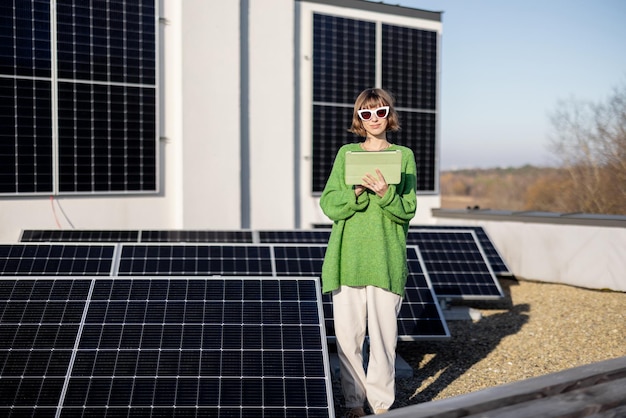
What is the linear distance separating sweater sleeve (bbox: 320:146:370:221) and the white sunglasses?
0.81 feet

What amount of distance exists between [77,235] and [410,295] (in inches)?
191

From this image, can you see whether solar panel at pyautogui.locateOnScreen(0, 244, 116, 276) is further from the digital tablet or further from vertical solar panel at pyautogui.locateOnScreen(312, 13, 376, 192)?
vertical solar panel at pyautogui.locateOnScreen(312, 13, 376, 192)

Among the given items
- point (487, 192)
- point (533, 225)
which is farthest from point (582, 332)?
point (487, 192)

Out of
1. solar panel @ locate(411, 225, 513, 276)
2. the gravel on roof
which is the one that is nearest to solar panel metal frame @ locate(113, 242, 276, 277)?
the gravel on roof

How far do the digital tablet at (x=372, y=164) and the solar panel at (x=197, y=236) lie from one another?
563 centimetres

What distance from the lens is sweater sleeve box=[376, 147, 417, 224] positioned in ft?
12.8

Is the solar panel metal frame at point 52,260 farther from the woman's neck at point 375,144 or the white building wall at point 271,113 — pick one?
the white building wall at point 271,113

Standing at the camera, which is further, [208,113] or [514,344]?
[208,113]

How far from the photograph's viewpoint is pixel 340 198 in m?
4.05

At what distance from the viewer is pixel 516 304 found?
9.65 metres

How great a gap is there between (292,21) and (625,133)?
42.4 feet

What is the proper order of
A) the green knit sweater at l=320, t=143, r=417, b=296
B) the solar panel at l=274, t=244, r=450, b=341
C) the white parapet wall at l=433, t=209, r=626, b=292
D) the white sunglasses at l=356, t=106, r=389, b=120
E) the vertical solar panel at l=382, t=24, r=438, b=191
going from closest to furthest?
1. the green knit sweater at l=320, t=143, r=417, b=296
2. the white sunglasses at l=356, t=106, r=389, b=120
3. the solar panel at l=274, t=244, r=450, b=341
4. the white parapet wall at l=433, t=209, r=626, b=292
5. the vertical solar panel at l=382, t=24, r=438, b=191

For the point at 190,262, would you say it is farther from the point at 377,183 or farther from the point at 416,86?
the point at 416,86

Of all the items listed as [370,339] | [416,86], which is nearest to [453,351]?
[370,339]
